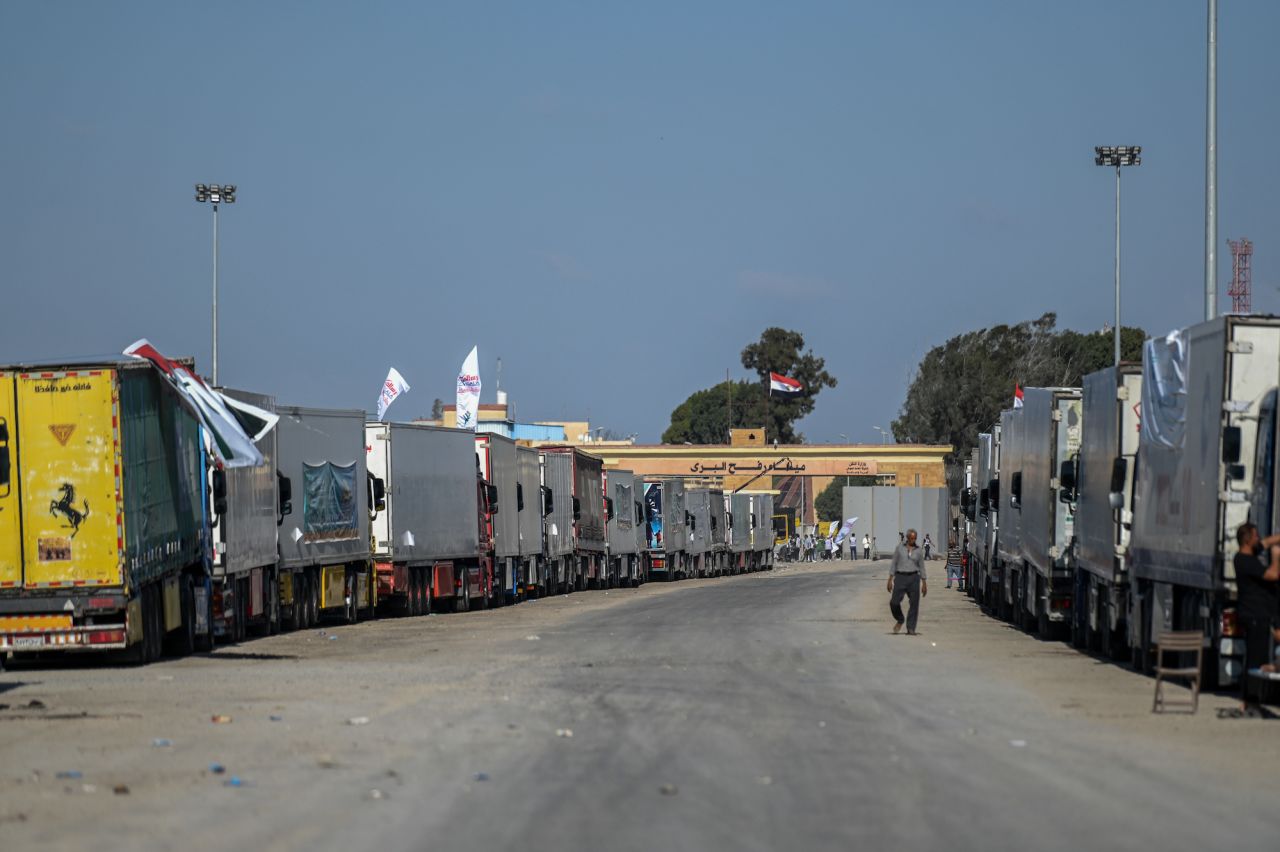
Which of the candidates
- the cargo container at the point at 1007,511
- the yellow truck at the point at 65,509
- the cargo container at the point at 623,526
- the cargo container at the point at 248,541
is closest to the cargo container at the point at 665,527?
the cargo container at the point at 623,526

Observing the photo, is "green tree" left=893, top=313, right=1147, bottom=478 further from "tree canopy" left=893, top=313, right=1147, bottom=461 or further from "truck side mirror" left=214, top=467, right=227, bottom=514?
"truck side mirror" left=214, top=467, right=227, bottom=514

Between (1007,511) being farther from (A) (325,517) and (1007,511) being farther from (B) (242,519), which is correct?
(B) (242,519)

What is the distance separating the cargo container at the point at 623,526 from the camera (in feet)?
195

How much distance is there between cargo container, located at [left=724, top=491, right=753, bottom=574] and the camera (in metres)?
82.8

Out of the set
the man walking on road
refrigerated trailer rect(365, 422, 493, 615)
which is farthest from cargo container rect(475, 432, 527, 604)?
the man walking on road

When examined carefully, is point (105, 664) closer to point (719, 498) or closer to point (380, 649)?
point (380, 649)

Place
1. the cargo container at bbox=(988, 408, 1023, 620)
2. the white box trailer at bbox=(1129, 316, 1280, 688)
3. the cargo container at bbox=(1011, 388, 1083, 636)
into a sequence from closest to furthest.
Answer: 1. the white box trailer at bbox=(1129, 316, 1280, 688)
2. the cargo container at bbox=(1011, 388, 1083, 636)
3. the cargo container at bbox=(988, 408, 1023, 620)

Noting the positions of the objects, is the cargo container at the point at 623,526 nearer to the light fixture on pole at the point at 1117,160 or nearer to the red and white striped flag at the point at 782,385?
the light fixture on pole at the point at 1117,160

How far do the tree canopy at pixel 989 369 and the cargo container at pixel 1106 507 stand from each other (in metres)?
91.7

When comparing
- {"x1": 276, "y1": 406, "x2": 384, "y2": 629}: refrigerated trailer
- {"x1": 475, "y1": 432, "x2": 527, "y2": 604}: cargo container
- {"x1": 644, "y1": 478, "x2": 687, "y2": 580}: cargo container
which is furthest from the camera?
{"x1": 644, "y1": 478, "x2": 687, "y2": 580}: cargo container

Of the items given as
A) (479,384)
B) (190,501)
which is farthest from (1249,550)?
(479,384)

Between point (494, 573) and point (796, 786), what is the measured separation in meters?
31.4

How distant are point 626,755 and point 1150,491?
9.99 m

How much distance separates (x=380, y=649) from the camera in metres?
25.8
